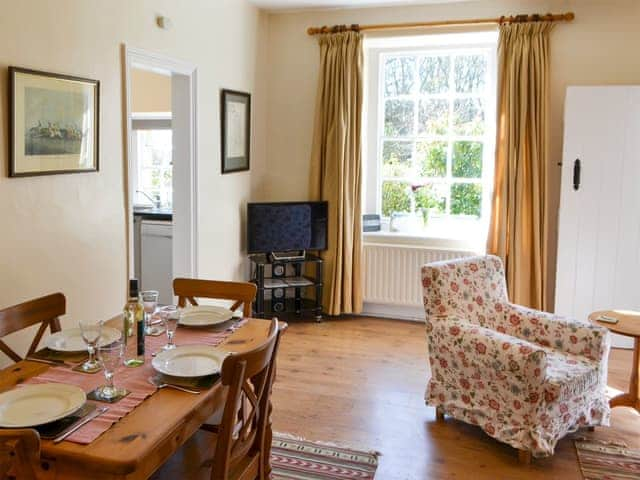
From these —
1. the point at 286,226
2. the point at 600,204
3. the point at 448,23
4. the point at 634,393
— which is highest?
the point at 448,23

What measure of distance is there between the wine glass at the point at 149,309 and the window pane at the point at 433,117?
3494mm

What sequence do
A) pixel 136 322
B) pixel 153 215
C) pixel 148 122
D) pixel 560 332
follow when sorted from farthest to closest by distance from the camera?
pixel 148 122
pixel 153 215
pixel 560 332
pixel 136 322

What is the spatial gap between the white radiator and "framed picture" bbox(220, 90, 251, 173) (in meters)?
1.31

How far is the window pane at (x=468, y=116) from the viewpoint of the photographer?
5.21 metres

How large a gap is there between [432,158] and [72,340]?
379cm

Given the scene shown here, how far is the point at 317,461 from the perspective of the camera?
293cm

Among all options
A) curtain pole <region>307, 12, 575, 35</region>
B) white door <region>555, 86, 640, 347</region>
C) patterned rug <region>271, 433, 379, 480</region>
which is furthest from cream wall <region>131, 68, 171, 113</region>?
patterned rug <region>271, 433, 379, 480</region>

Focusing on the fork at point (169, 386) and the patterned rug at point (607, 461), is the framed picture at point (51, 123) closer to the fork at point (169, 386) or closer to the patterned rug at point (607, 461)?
the fork at point (169, 386)

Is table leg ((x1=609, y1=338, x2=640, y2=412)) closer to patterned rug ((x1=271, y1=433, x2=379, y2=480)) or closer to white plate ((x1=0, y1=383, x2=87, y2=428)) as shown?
patterned rug ((x1=271, y1=433, x2=379, y2=480))

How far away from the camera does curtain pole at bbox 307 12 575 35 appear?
4605 millimetres

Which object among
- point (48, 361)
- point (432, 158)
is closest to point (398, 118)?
point (432, 158)

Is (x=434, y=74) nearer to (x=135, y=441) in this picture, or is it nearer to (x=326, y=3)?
(x=326, y=3)

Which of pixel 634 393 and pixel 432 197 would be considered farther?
pixel 432 197

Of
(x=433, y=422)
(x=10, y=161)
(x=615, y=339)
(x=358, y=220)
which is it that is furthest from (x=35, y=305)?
(x=615, y=339)
